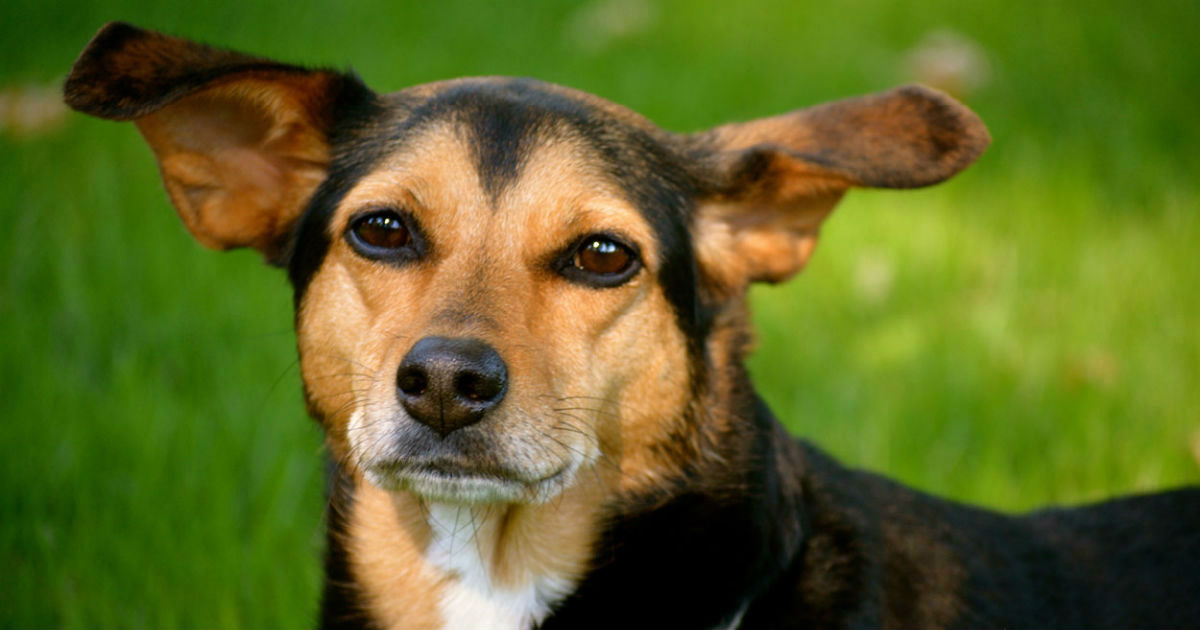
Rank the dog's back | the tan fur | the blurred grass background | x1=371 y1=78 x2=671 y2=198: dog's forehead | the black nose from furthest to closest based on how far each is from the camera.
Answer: the blurred grass background → x1=371 y1=78 x2=671 y2=198: dog's forehead → the dog's back → the tan fur → the black nose

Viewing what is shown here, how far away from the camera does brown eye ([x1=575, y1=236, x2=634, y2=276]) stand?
337cm

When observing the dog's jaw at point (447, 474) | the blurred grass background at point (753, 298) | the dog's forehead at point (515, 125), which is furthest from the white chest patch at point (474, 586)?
the dog's forehead at point (515, 125)

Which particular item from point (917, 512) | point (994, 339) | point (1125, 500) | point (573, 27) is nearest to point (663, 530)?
point (917, 512)

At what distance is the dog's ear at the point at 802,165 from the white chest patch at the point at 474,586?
3.59 feet

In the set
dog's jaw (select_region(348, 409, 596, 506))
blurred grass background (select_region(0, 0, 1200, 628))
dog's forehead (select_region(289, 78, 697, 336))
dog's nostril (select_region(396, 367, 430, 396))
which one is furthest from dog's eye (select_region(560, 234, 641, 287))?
blurred grass background (select_region(0, 0, 1200, 628))

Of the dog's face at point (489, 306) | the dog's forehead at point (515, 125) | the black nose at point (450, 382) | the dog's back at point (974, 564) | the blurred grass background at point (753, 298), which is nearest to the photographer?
the black nose at point (450, 382)

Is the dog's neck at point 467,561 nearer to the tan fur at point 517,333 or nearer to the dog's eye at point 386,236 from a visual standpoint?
the tan fur at point 517,333

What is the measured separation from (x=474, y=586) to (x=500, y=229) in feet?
3.39

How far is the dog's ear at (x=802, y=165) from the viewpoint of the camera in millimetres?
3355

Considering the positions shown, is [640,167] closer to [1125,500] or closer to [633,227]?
[633,227]

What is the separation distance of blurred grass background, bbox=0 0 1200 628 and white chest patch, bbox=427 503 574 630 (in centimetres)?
73

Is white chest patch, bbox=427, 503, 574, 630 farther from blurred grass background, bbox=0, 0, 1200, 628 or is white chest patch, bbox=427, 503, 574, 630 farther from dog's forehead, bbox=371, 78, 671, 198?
dog's forehead, bbox=371, 78, 671, 198

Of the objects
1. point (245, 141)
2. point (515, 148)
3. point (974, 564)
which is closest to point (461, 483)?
point (515, 148)

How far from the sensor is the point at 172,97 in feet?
9.94
